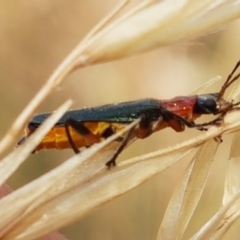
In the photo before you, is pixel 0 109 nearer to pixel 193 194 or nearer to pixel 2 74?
pixel 2 74

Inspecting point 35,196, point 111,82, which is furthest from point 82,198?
point 111,82

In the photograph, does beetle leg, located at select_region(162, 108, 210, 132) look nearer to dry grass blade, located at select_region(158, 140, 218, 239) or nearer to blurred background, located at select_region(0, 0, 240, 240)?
dry grass blade, located at select_region(158, 140, 218, 239)

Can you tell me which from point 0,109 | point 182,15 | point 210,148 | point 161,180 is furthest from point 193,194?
point 0,109

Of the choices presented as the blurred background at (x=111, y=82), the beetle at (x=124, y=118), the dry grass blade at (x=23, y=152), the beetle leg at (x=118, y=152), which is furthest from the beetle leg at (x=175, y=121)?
the blurred background at (x=111, y=82)

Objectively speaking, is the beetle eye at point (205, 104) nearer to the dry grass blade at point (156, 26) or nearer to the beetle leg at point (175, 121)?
the beetle leg at point (175, 121)

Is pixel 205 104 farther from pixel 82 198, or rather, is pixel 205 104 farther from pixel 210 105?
pixel 82 198

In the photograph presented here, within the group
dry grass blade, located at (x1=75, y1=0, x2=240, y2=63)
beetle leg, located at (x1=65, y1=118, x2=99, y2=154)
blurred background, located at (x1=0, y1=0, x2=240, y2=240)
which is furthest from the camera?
blurred background, located at (x1=0, y1=0, x2=240, y2=240)

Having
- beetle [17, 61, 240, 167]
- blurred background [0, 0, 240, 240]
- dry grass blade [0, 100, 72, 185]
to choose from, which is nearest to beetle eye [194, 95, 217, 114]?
beetle [17, 61, 240, 167]
